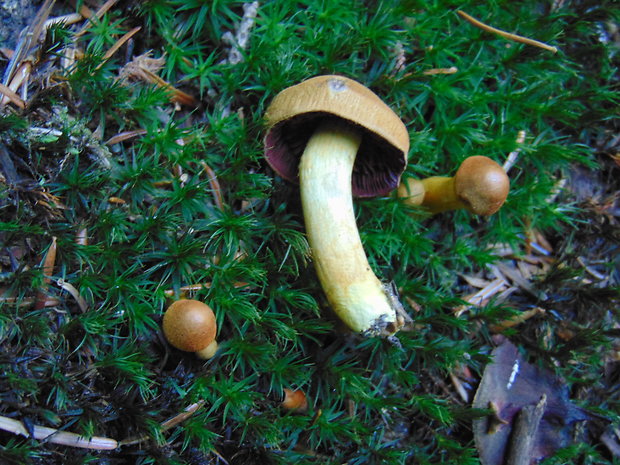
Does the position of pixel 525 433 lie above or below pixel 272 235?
below

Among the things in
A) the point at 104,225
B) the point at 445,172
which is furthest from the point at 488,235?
the point at 104,225

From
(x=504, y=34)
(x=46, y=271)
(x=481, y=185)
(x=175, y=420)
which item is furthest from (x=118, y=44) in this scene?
(x=504, y=34)

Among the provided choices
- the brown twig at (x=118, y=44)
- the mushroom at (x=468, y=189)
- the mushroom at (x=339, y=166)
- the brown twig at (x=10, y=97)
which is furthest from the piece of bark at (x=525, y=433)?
the brown twig at (x=10, y=97)

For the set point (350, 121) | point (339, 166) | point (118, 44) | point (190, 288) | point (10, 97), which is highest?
point (118, 44)

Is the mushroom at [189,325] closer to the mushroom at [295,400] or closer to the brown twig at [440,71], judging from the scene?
the mushroom at [295,400]

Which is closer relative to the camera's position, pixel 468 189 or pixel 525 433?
pixel 468 189

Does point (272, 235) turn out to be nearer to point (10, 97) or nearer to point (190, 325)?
point (190, 325)

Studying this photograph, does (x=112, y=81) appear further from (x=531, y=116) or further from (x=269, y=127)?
(x=531, y=116)

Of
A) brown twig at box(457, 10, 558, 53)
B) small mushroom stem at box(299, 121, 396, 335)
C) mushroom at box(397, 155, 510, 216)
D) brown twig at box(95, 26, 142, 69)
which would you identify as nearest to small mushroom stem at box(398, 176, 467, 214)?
mushroom at box(397, 155, 510, 216)
